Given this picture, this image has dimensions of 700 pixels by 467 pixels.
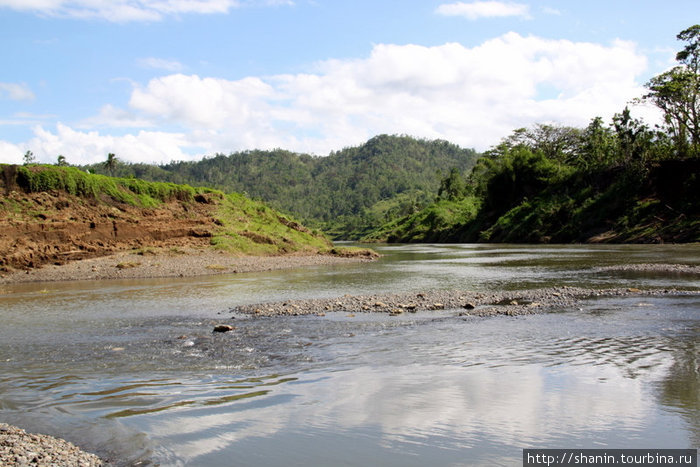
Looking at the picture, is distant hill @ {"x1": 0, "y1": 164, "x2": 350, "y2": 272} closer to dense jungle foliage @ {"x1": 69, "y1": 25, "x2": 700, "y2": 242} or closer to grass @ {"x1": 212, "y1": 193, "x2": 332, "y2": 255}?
grass @ {"x1": 212, "y1": 193, "x2": 332, "y2": 255}

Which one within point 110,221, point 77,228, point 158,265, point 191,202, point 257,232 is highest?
point 191,202

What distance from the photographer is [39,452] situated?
5938 millimetres

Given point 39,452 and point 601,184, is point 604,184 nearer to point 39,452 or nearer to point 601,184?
point 601,184

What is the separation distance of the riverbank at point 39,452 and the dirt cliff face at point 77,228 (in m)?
27.8

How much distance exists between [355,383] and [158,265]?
2749 centimetres

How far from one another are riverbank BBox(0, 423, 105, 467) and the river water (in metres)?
0.24

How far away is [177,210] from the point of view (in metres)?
46.0

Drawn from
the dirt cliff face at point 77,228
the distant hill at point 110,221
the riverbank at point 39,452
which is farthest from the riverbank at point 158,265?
the riverbank at point 39,452

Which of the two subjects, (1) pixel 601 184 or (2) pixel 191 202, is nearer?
(2) pixel 191 202

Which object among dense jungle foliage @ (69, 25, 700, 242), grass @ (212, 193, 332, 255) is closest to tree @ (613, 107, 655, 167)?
dense jungle foliage @ (69, 25, 700, 242)

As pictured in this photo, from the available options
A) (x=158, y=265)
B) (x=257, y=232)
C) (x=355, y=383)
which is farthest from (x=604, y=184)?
(x=355, y=383)

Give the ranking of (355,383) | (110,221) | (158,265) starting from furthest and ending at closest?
(110,221) < (158,265) < (355,383)

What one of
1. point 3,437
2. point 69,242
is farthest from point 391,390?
point 69,242

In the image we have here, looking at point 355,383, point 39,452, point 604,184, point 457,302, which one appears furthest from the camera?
point 604,184
